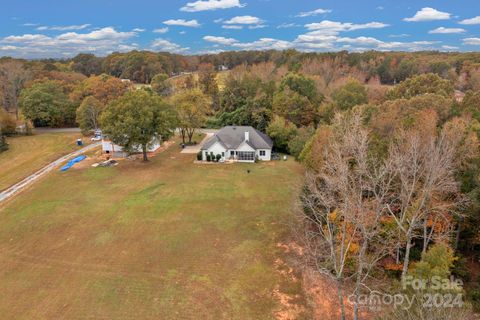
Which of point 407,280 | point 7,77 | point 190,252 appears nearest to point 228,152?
point 190,252

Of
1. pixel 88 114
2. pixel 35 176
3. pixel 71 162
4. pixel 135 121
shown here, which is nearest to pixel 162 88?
pixel 88 114

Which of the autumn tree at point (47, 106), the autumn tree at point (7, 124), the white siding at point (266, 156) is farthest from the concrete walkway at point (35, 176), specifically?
the white siding at point (266, 156)

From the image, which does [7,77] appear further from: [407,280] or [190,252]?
[407,280]

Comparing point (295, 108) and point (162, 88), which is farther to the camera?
point (162, 88)

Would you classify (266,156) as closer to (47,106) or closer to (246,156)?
(246,156)

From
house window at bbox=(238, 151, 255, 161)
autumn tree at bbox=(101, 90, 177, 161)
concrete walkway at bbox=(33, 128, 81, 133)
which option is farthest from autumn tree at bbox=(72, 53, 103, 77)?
house window at bbox=(238, 151, 255, 161)

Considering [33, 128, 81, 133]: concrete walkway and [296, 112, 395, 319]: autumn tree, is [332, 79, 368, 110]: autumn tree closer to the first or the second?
[296, 112, 395, 319]: autumn tree
